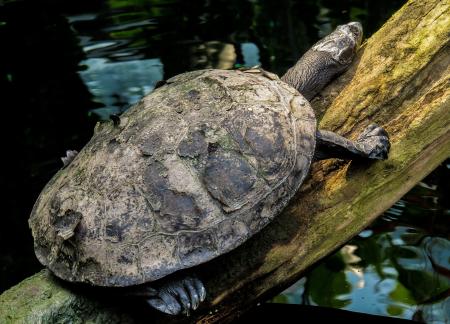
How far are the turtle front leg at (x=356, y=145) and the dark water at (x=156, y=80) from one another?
1.05 metres

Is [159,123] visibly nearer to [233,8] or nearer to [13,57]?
[13,57]

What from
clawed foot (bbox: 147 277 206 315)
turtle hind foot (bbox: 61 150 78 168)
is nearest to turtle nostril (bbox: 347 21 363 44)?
turtle hind foot (bbox: 61 150 78 168)

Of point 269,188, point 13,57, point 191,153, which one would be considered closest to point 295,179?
point 269,188

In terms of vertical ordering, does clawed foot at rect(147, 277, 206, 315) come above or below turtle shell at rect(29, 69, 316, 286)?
below

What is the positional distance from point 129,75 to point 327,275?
147 inches

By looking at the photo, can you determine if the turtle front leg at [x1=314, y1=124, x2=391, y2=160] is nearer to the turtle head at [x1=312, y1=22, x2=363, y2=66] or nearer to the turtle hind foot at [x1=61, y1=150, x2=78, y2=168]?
the turtle head at [x1=312, y1=22, x2=363, y2=66]

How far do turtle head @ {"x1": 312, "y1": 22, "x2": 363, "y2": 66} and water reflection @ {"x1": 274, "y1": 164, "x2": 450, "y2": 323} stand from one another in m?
1.29

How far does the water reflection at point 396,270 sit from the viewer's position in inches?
147

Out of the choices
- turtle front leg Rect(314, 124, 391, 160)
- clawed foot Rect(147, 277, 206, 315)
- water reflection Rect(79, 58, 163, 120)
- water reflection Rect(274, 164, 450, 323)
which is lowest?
water reflection Rect(274, 164, 450, 323)

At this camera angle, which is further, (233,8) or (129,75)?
(233,8)

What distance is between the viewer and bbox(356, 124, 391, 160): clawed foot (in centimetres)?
310

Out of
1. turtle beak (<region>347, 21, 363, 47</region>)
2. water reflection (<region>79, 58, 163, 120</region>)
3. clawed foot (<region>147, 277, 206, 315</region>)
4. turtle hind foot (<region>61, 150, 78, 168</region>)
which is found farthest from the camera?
water reflection (<region>79, 58, 163, 120</region>)

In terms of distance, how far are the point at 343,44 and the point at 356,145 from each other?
1.02 m

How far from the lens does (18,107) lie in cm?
667
